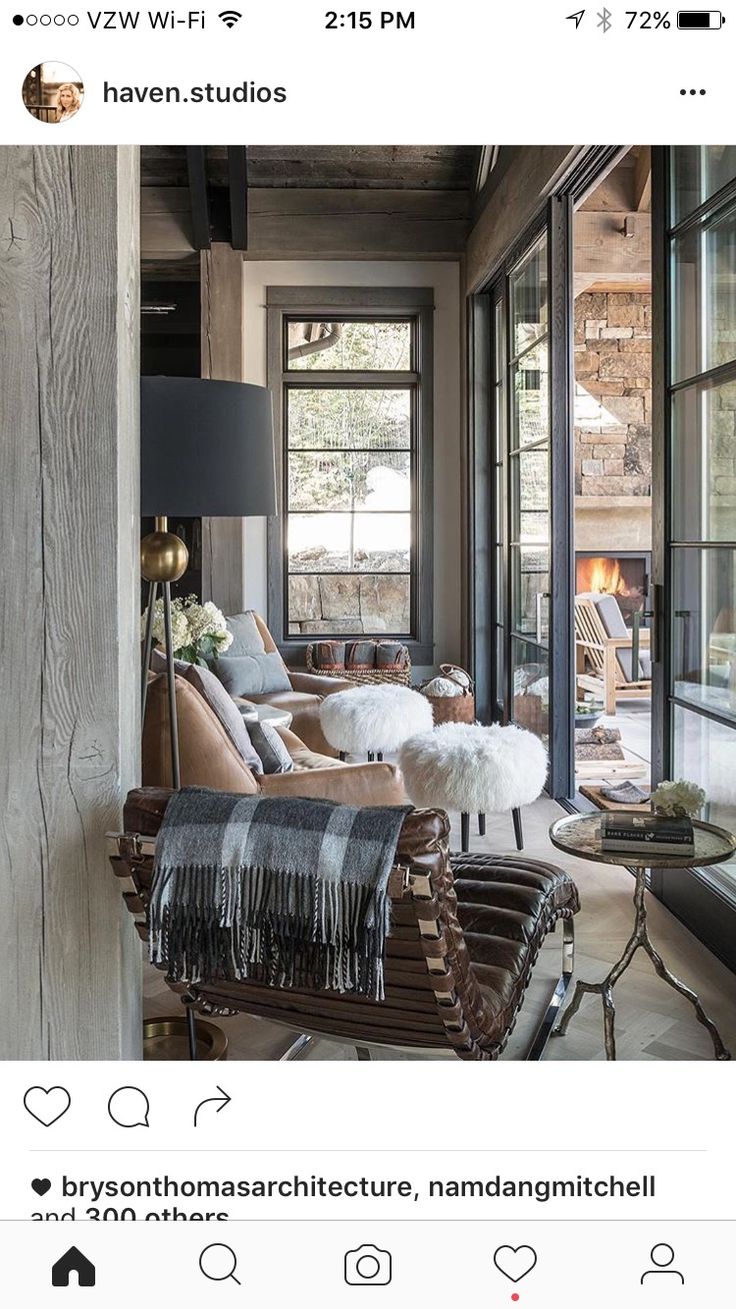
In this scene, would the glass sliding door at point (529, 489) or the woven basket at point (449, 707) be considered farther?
the woven basket at point (449, 707)

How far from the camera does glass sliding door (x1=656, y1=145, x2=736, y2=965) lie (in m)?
2.56

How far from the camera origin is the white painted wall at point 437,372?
621 centimetres

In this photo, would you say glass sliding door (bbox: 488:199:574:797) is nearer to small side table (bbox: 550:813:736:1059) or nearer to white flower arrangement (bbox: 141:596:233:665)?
white flower arrangement (bbox: 141:596:233:665)

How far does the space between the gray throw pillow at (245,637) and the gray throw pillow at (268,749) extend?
224 centimetres

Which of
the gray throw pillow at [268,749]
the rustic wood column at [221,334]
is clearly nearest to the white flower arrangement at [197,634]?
the gray throw pillow at [268,749]

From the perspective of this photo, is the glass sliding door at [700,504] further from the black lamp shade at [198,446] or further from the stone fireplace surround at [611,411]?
the stone fireplace surround at [611,411]

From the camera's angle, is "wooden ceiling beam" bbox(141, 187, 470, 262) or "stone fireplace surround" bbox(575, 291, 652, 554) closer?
"wooden ceiling beam" bbox(141, 187, 470, 262)

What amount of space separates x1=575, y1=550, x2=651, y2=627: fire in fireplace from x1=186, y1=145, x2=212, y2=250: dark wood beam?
11.5ft

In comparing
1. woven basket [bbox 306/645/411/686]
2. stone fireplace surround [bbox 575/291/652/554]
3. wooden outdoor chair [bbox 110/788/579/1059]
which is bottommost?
wooden outdoor chair [bbox 110/788/579/1059]
